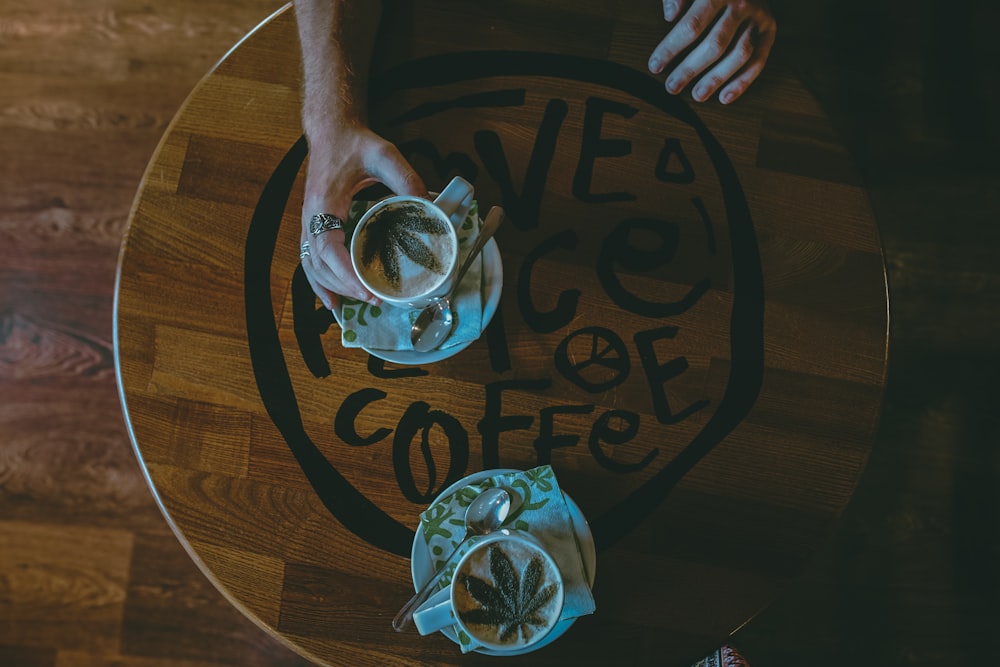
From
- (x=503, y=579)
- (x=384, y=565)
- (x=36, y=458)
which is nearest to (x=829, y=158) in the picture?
(x=503, y=579)

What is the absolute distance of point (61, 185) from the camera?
2.27m

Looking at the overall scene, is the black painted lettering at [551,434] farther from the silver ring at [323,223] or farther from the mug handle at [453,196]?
the silver ring at [323,223]

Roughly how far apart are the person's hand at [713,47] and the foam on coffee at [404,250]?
60 cm

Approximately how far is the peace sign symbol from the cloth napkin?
0.18 m

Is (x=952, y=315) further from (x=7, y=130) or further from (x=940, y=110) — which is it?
(x=7, y=130)

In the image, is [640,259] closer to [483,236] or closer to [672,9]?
[483,236]

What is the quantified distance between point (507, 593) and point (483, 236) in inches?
23.1

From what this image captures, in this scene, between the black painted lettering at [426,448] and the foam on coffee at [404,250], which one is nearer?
the foam on coffee at [404,250]

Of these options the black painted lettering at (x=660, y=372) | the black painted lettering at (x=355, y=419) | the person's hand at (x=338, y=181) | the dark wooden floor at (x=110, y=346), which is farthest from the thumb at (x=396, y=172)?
the dark wooden floor at (x=110, y=346)

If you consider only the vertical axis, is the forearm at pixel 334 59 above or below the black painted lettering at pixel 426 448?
above

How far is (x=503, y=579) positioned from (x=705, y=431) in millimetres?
485

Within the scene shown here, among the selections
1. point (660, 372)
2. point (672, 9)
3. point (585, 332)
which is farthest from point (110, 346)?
point (672, 9)

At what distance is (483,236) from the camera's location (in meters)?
1.18

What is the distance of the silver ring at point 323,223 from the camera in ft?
3.93
